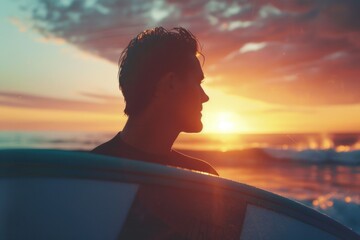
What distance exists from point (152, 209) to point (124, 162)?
0.71ft

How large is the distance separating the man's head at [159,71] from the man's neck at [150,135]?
0.07 m

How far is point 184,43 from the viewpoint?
100 inches

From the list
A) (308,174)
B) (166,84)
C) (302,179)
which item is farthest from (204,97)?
(308,174)

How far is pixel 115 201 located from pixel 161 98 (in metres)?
1.01

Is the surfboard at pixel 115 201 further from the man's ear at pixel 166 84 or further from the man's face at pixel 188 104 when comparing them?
the man's ear at pixel 166 84

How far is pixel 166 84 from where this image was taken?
2436mm

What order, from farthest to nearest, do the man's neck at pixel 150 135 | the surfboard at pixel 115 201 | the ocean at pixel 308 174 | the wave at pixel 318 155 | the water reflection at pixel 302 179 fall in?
the wave at pixel 318 155 < the water reflection at pixel 302 179 < the ocean at pixel 308 174 < the man's neck at pixel 150 135 < the surfboard at pixel 115 201

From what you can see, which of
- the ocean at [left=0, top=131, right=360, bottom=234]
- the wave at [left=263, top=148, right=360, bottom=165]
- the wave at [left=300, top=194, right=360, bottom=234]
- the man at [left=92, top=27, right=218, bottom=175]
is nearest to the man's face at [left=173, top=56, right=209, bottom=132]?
the man at [left=92, top=27, right=218, bottom=175]

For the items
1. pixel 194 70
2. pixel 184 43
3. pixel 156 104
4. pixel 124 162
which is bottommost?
pixel 124 162

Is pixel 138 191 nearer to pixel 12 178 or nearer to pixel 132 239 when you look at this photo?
pixel 132 239

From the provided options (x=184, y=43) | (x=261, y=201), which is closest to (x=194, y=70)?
(x=184, y=43)

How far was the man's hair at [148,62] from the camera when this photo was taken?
244 cm

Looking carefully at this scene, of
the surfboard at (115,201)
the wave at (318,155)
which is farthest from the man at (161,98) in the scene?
the wave at (318,155)

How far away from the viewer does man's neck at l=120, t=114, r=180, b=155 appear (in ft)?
7.68
